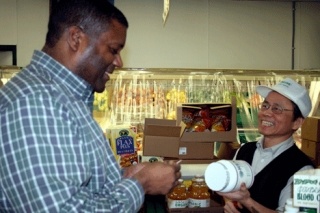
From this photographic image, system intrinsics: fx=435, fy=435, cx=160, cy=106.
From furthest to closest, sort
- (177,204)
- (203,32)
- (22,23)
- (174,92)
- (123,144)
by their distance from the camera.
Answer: (203,32) → (22,23) → (174,92) → (123,144) → (177,204)

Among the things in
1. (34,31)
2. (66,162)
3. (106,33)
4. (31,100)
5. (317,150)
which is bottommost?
(317,150)

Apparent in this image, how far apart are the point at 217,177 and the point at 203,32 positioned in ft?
12.0

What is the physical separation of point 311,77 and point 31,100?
3.51 meters

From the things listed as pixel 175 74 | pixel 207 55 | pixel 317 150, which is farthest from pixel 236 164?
pixel 207 55

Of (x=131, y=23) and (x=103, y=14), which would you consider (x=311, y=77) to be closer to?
(x=131, y=23)

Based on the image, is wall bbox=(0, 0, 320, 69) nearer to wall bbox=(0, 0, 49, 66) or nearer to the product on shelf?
wall bbox=(0, 0, 49, 66)

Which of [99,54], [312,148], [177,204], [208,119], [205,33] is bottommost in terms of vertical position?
[177,204]

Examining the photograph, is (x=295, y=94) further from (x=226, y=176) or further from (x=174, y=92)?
(x=174, y=92)

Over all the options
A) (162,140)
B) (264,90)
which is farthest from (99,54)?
(162,140)

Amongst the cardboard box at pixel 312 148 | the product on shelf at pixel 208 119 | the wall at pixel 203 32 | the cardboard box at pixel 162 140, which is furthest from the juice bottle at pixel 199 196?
the wall at pixel 203 32

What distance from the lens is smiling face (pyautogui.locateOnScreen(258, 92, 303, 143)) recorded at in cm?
248

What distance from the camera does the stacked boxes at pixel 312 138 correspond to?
3.40 m

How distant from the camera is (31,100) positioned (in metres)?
1.17

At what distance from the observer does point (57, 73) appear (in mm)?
1343
